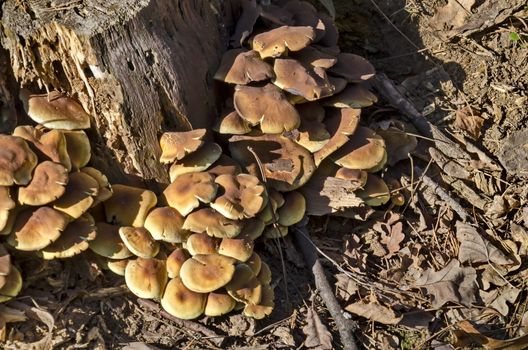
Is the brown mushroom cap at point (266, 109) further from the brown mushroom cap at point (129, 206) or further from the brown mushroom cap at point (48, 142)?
the brown mushroom cap at point (48, 142)

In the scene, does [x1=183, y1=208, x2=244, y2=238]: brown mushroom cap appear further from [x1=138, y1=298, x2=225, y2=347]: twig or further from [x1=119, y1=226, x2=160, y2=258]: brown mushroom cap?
[x1=138, y1=298, x2=225, y2=347]: twig

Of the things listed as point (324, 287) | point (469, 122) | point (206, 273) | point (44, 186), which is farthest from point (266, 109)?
point (469, 122)

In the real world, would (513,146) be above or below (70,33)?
below

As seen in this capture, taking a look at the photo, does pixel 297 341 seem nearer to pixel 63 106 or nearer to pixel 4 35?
pixel 63 106

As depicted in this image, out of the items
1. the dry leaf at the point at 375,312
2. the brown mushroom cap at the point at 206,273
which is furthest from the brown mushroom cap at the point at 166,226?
the dry leaf at the point at 375,312

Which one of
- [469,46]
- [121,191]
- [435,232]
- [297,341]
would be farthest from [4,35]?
[469,46]

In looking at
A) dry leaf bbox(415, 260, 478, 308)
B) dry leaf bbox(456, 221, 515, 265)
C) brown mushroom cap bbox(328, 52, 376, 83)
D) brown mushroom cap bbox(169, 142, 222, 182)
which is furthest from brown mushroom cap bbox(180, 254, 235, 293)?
dry leaf bbox(456, 221, 515, 265)
